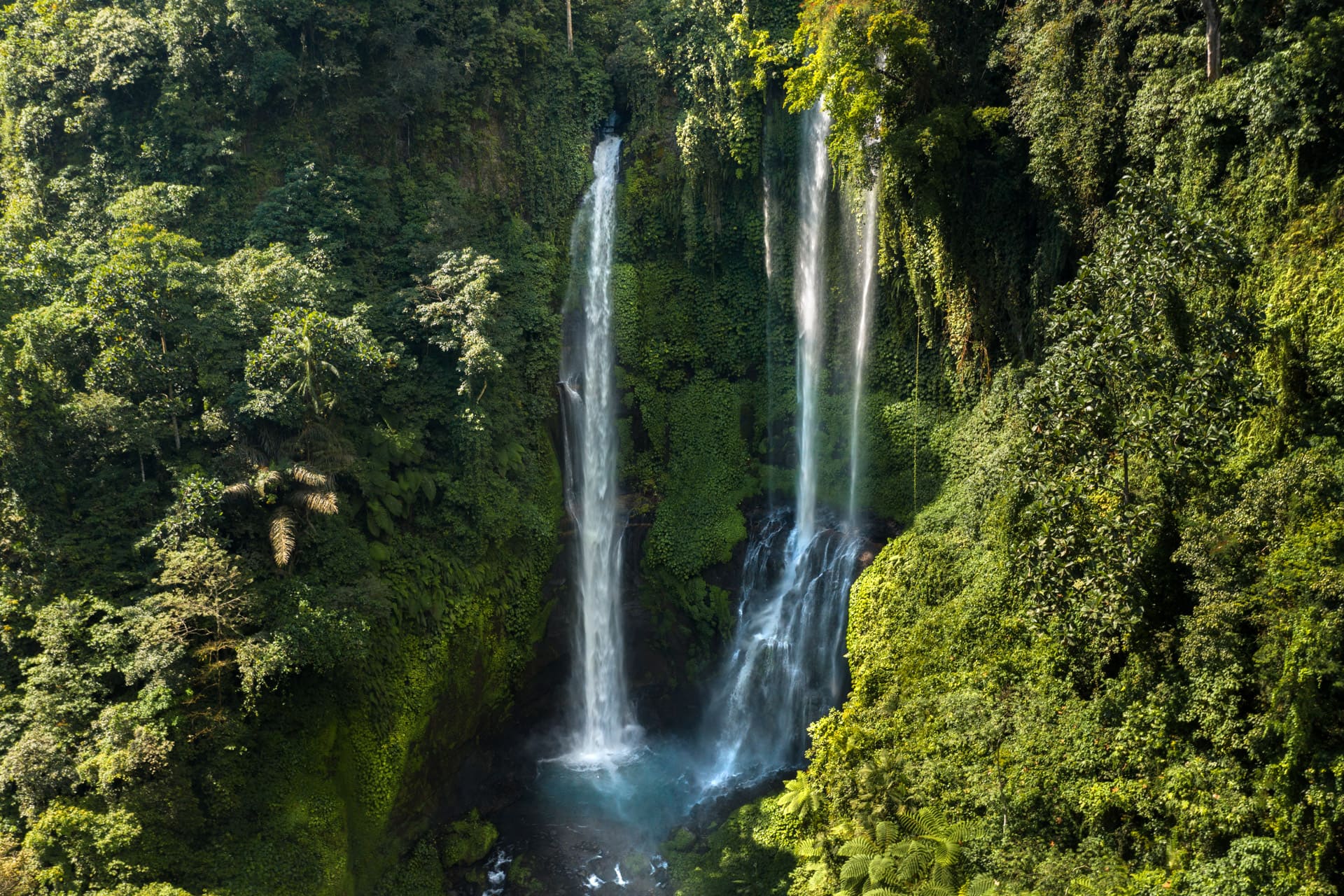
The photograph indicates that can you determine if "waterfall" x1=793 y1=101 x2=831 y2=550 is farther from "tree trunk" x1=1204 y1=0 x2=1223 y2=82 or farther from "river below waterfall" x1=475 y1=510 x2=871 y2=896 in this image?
"tree trunk" x1=1204 y1=0 x2=1223 y2=82

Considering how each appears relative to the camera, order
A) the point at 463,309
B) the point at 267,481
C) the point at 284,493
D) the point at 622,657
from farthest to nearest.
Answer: the point at 622,657
the point at 463,309
the point at 284,493
the point at 267,481

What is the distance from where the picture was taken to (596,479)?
2202 centimetres

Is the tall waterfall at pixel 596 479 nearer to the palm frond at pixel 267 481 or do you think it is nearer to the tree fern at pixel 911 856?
the palm frond at pixel 267 481

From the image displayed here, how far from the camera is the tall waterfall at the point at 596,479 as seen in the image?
20891mm

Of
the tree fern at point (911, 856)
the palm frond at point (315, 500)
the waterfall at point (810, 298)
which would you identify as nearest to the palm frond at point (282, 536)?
the palm frond at point (315, 500)

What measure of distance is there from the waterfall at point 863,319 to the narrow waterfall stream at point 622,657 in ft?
3.21

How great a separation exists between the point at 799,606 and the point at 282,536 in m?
10.3

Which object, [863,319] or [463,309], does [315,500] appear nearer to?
[463,309]

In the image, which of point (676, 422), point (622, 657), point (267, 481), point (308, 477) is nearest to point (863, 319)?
point (676, 422)

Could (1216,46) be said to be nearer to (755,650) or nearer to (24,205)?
(755,650)

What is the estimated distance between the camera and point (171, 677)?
1345 cm

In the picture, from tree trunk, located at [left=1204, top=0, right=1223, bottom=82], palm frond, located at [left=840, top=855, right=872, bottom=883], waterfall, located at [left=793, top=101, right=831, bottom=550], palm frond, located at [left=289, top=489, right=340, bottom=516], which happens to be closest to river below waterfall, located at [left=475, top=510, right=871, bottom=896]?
waterfall, located at [left=793, top=101, right=831, bottom=550]

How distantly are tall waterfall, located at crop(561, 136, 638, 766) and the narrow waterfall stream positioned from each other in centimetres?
4

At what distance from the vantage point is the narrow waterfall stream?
18016 millimetres
